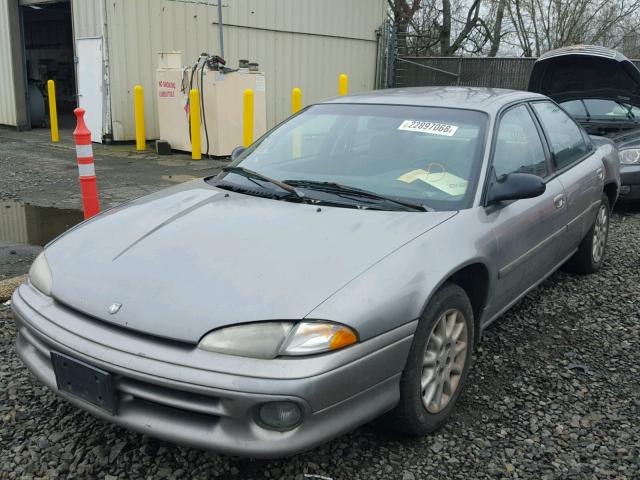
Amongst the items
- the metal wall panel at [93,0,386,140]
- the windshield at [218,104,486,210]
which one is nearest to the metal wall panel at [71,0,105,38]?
the metal wall panel at [93,0,386,140]

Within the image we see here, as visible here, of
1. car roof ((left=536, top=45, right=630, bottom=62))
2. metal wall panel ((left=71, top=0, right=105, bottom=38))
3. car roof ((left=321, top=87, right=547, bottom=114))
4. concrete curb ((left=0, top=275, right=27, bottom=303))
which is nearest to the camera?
car roof ((left=321, top=87, right=547, bottom=114))

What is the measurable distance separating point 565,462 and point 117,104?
1101cm

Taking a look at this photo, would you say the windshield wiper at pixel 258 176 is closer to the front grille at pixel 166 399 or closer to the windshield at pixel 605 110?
the front grille at pixel 166 399

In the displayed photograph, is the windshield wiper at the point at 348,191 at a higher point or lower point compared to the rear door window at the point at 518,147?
lower

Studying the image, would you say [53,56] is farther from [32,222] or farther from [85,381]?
[85,381]

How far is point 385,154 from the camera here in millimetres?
3307

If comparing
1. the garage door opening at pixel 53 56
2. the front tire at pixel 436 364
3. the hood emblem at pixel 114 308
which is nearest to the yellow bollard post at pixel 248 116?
the front tire at pixel 436 364

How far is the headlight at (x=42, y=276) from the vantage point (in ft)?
8.46

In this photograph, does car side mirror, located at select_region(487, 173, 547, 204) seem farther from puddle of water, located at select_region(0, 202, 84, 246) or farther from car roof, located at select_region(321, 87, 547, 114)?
puddle of water, located at select_region(0, 202, 84, 246)

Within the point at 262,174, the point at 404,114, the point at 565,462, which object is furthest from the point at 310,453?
the point at 404,114

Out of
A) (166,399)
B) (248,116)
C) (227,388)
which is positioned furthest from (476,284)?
(248,116)

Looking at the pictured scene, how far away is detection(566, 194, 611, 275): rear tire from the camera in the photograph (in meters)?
4.70

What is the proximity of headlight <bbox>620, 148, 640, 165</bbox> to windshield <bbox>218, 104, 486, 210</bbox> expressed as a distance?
14.2 ft

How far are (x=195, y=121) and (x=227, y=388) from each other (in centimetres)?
911
